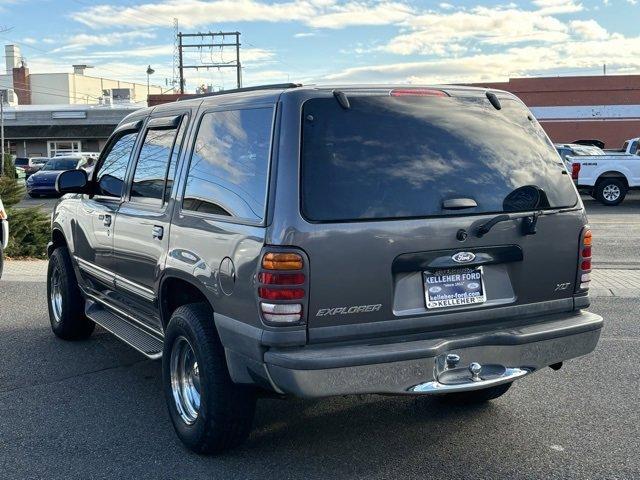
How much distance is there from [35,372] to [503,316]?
381cm

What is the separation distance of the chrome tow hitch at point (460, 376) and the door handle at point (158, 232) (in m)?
1.88

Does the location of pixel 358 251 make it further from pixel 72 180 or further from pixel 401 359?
pixel 72 180

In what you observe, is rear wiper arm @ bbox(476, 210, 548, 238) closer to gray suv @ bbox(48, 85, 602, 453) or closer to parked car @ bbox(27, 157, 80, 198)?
gray suv @ bbox(48, 85, 602, 453)

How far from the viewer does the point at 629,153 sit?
2384 cm

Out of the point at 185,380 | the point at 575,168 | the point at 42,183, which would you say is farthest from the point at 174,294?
the point at 42,183

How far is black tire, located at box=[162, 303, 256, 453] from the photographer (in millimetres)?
4238

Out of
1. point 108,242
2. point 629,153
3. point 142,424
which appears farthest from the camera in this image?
point 629,153

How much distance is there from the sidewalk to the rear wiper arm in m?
5.23

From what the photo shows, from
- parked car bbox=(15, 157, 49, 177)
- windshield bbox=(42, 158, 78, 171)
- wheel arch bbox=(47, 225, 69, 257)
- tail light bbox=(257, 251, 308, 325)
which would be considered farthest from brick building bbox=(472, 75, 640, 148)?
tail light bbox=(257, 251, 308, 325)

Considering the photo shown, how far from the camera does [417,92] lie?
4.33m

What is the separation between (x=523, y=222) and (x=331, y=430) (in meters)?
1.74

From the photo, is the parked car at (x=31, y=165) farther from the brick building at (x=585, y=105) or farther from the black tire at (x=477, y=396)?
the black tire at (x=477, y=396)

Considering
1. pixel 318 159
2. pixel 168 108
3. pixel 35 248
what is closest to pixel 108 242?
pixel 168 108

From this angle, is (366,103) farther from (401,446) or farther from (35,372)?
(35,372)
